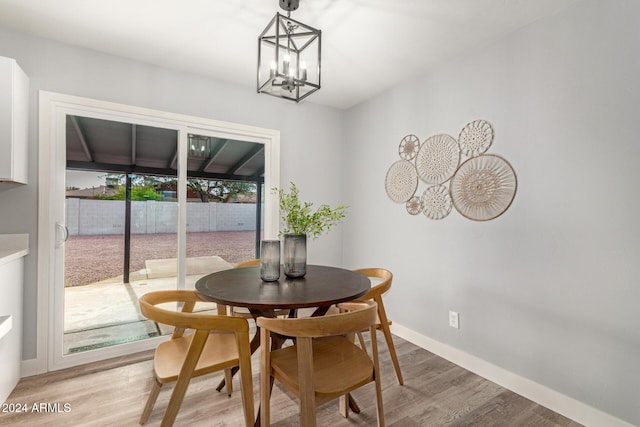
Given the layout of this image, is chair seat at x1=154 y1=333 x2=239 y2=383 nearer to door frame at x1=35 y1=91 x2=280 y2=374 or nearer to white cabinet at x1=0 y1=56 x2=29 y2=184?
door frame at x1=35 y1=91 x2=280 y2=374

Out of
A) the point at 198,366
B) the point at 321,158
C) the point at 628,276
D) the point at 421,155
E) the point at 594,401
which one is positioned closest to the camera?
the point at 198,366

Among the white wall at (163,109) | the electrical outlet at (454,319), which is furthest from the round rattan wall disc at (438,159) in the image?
the white wall at (163,109)

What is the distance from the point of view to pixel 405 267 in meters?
2.84

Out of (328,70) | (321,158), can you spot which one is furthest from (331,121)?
(328,70)

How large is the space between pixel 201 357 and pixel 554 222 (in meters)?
2.19

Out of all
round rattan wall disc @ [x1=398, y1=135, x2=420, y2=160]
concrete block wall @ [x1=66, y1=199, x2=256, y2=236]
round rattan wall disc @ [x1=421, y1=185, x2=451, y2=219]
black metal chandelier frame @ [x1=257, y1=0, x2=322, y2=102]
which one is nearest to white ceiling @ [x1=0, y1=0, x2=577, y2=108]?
black metal chandelier frame @ [x1=257, y1=0, x2=322, y2=102]

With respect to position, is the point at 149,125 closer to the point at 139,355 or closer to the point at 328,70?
the point at 328,70

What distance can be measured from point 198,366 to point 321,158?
2.55m

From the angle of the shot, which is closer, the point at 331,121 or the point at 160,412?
the point at 160,412

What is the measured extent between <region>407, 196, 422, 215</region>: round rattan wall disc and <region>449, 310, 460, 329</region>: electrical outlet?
2.92 feet

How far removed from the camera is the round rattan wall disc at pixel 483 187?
6.72ft

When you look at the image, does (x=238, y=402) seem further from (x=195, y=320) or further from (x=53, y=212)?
(x=53, y=212)

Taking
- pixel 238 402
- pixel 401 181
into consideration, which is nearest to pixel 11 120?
pixel 238 402

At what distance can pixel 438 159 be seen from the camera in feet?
8.14
